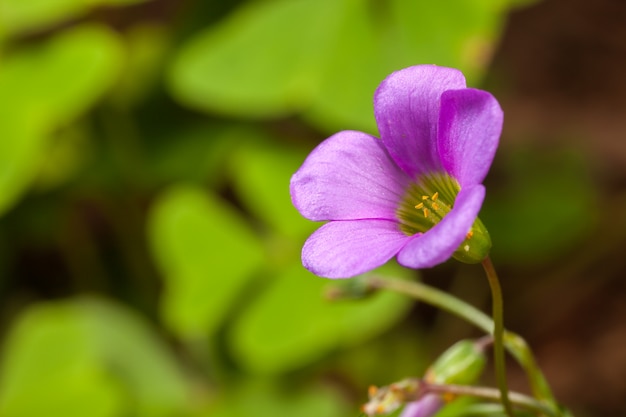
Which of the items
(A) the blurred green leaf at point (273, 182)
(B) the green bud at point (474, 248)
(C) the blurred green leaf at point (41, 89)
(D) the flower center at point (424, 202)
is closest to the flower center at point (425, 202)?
(D) the flower center at point (424, 202)

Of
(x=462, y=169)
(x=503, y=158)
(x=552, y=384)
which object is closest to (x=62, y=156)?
(x=503, y=158)

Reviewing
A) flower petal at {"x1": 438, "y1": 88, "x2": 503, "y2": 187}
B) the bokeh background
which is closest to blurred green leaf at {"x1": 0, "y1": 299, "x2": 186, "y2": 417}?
the bokeh background

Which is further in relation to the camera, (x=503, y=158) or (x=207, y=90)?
(x=503, y=158)

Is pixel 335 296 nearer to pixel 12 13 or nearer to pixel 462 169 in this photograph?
pixel 462 169

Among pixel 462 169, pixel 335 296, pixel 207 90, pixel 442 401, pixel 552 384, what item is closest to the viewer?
pixel 462 169

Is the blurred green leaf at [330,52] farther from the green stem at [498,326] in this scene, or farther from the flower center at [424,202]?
the green stem at [498,326]

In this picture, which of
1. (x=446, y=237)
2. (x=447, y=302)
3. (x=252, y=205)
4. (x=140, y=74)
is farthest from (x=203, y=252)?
(x=446, y=237)

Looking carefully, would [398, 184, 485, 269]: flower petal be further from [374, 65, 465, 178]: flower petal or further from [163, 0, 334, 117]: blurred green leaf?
[163, 0, 334, 117]: blurred green leaf
